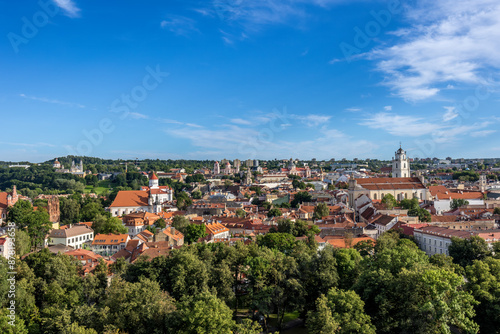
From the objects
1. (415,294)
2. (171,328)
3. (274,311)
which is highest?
(415,294)

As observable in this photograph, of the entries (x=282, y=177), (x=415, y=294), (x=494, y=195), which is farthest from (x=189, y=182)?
(x=415, y=294)

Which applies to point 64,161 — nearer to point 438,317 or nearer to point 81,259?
point 81,259

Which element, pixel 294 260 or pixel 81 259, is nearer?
pixel 294 260

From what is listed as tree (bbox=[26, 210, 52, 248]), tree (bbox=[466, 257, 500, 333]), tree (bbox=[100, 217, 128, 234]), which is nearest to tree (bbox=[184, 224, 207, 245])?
tree (bbox=[100, 217, 128, 234])

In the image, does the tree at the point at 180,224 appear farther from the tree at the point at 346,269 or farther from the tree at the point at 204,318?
the tree at the point at 204,318

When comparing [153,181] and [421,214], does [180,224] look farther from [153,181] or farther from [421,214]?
[153,181]

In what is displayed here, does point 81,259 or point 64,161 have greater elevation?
point 64,161
